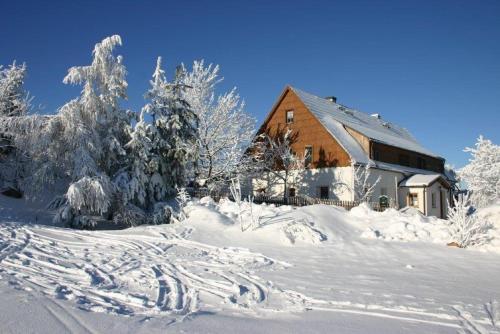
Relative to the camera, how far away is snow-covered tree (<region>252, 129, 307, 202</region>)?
26.5 meters

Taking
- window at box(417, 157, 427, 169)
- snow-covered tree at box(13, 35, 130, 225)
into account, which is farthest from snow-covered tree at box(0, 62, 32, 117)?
window at box(417, 157, 427, 169)

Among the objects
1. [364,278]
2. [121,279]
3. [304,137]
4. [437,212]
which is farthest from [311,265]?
[437,212]

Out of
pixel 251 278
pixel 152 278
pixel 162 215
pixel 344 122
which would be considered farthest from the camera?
pixel 344 122

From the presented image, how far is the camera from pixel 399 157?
29484 mm

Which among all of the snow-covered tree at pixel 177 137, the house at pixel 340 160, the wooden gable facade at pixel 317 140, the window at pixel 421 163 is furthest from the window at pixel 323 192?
the snow-covered tree at pixel 177 137

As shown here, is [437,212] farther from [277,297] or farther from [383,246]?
[277,297]

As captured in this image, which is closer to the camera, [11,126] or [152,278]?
[152,278]

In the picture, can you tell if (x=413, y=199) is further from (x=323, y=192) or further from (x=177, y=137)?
(x=177, y=137)

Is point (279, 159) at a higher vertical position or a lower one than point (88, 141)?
higher

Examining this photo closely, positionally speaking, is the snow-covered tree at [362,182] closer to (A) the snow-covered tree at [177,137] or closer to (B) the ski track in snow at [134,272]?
(A) the snow-covered tree at [177,137]

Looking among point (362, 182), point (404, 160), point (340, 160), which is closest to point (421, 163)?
point (404, 160)

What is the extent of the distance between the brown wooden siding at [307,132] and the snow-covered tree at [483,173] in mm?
12442

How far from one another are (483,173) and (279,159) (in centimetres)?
1708

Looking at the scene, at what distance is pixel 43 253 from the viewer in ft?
28.2
